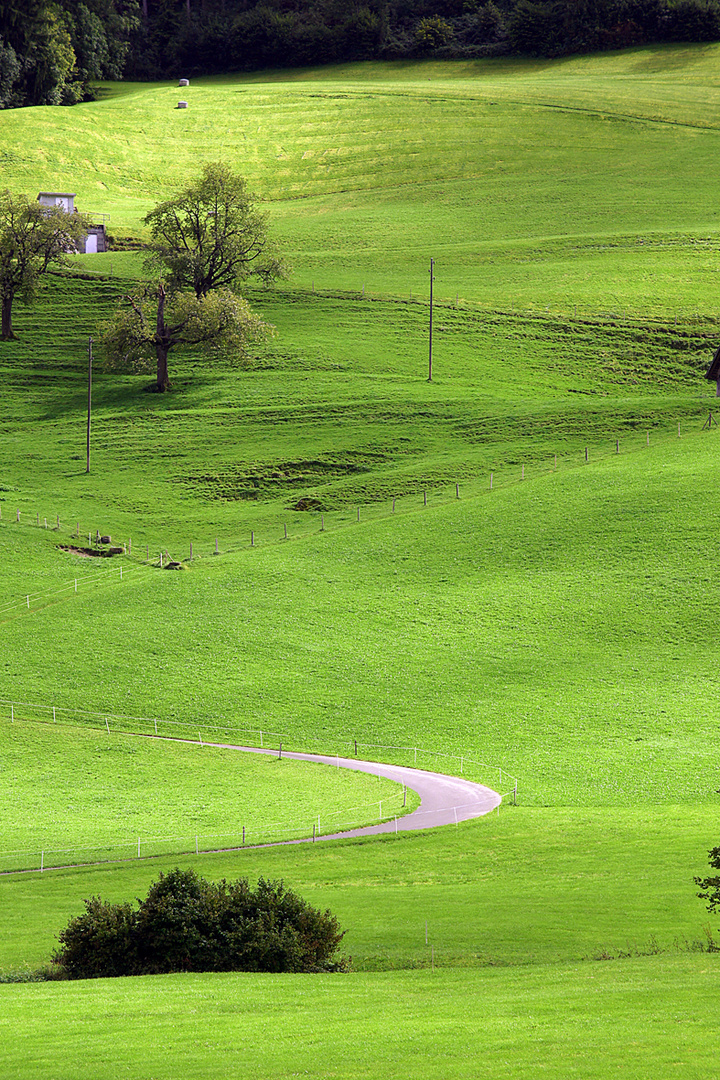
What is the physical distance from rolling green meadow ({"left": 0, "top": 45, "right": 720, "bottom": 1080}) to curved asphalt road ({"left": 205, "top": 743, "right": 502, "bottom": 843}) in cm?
134

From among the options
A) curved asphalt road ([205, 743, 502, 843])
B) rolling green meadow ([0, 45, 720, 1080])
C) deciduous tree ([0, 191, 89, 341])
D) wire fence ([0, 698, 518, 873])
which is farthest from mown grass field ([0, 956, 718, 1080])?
deciduous tree ([0, 191, 89, 341])

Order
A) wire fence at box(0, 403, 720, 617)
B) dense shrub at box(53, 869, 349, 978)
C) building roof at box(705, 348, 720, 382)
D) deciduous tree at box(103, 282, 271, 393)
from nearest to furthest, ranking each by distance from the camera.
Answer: dense shrub at box(53, 869, 349, 978) < wire fence at box(0, 403, 720, 617) < building roof at box(705, 348, 720, 382) < deciduous tree at box(103, 282, 271, 393)

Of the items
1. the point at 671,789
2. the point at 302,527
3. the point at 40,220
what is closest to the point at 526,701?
the point at 671,789

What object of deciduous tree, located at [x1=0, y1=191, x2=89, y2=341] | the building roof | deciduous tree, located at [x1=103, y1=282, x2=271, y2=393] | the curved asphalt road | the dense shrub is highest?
deciduous tree, located at [x1=0, y1=191, x2=89, y2=341]

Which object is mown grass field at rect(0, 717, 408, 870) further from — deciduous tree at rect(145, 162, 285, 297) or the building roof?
deciduous tree at rect(145, 162, 285, 297)

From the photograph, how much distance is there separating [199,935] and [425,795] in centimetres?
1803

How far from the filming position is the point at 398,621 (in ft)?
217

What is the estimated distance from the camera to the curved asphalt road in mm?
41594

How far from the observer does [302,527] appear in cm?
8156

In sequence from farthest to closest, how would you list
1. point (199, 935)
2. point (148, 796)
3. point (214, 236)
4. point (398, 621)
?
point (214, 236)
point (398, 621)
point (148, 796)
point (199, 935)

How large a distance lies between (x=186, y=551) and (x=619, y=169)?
4505 inches

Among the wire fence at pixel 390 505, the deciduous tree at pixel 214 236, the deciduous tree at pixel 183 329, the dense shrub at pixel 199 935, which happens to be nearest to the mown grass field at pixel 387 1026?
the dense shrub at pixel 199 935

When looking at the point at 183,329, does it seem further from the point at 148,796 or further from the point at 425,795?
the point at 425,795

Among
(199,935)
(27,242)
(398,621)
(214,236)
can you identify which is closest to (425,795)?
(199,935)
